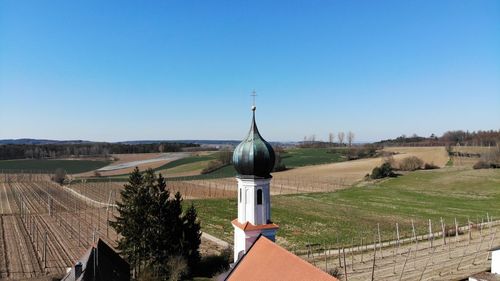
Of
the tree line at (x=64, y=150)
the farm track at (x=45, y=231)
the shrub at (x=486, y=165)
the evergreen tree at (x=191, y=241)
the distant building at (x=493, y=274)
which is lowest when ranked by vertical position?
the farm track at (x=45, y=231)

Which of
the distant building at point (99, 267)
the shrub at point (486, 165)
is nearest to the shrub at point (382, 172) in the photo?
the shrub at point (486, 165)

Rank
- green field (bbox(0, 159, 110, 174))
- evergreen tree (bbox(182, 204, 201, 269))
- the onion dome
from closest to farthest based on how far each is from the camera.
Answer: the onion dome, evergreen tree (bbox(182, 204, 201, 269)), green field (bbox(0, 159, 110, 174))

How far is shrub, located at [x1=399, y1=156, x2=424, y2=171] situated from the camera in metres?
79.4

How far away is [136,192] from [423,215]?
32379 millimetres

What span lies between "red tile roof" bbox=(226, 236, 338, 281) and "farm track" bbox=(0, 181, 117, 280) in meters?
17.0

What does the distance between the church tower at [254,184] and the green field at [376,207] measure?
51.0 ft

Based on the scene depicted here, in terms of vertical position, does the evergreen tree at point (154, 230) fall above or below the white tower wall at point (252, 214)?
below

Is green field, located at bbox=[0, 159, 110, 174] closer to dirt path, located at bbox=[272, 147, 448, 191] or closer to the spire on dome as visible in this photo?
dirt path, located at bbox=[272, 147, 448, 191]

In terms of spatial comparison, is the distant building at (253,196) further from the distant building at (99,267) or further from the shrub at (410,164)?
the shrub at (410,164)

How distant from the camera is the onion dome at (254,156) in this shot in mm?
17734

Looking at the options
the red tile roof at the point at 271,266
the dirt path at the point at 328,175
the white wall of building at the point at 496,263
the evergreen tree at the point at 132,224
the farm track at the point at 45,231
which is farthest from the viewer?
the dirt path at the point at 328,175

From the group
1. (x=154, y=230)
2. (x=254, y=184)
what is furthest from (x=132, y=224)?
(x=254, y=184)

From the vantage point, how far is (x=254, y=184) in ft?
58.4

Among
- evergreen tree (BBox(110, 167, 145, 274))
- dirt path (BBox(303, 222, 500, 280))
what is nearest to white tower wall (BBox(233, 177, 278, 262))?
dirt path (BBox(303, 222, 500, 280))
